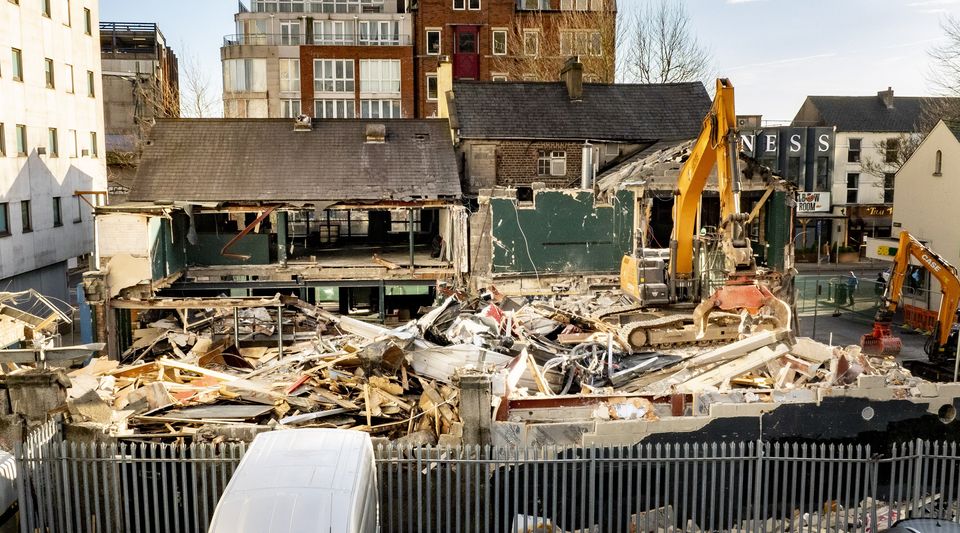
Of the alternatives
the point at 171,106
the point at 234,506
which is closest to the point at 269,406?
the point at 234,506

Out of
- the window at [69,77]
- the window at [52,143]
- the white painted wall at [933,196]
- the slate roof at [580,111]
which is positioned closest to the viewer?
the slate roof at [580,111]

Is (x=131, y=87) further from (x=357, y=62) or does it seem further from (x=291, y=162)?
(x=291, y=162)

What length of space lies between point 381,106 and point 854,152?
89.5 feet

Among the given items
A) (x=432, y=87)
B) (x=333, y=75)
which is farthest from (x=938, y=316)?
(x=333, y=75)

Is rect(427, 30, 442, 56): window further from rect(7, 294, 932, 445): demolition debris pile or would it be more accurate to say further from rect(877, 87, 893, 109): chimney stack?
rect(7, 294, 932, 445): demolition debris pile

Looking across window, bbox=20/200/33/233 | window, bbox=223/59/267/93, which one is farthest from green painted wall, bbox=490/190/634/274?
window, bbox=223/59/267/93

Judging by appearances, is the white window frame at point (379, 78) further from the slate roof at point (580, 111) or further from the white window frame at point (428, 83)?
the slate roof at point (580, 111)

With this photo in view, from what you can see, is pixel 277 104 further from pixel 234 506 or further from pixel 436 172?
pixel 234 506

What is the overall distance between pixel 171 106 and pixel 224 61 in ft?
16.6

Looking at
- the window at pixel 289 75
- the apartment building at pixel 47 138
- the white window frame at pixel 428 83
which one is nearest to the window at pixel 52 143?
the apartment building at pixel 47 138

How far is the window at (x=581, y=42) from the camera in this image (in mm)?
48812

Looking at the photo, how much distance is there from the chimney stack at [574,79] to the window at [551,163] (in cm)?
283

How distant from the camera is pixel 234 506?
8102 millimetres

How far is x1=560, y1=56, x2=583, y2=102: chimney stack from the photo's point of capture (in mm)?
32625
